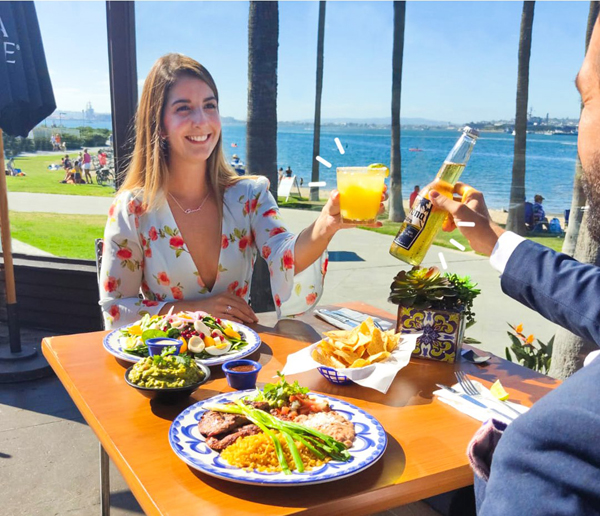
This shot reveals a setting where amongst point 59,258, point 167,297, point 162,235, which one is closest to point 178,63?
point 162,235

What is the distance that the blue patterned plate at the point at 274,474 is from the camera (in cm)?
100

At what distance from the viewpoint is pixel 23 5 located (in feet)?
11.4

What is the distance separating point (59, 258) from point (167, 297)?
255 cm

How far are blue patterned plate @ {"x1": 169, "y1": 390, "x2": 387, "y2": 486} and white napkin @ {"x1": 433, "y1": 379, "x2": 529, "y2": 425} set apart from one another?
27 centimetres

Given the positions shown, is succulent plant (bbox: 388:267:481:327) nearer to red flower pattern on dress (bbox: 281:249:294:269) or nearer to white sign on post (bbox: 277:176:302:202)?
red flower pattern on dress (bbox: 281:249:294:269)

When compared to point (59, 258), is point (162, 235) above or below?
above

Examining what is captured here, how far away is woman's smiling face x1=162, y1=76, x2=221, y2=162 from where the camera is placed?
231 cm

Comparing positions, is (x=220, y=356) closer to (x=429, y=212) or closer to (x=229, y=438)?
(x=229, y=438)

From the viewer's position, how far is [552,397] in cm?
67

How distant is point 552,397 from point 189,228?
186 cm

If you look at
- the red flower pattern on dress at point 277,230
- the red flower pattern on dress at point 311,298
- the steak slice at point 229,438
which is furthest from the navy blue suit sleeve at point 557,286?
the red flower pattern on dress at point 277,230

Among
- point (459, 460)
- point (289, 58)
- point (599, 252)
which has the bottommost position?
point (459, 460)

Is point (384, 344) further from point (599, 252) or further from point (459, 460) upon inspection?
point (599, 252)

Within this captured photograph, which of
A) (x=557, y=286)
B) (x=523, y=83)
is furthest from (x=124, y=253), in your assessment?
(x=523, y=83)
